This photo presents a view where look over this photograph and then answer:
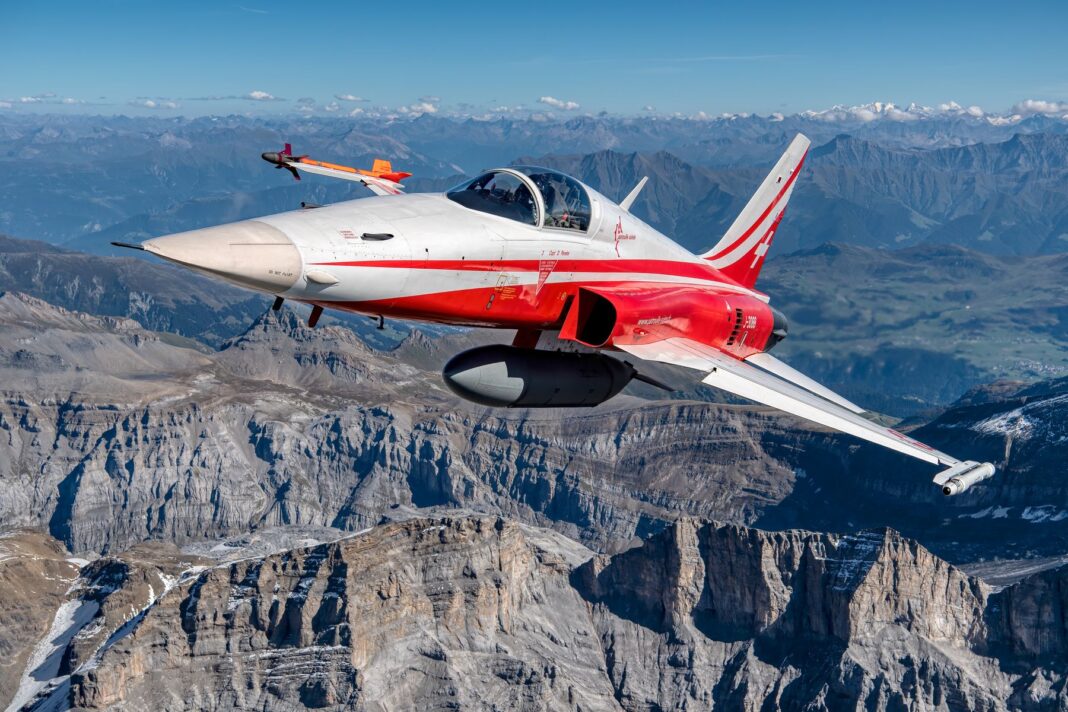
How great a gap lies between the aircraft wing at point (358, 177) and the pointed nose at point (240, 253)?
1729 cm

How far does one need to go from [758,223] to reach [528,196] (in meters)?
18.1

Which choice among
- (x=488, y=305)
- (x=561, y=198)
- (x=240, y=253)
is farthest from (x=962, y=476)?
(x=240, y=253)

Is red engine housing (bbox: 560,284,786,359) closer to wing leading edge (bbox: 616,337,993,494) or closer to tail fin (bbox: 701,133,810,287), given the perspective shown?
wing leading edge (bbox: 616,337,993,494)

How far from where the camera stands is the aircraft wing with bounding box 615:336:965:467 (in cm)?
2969

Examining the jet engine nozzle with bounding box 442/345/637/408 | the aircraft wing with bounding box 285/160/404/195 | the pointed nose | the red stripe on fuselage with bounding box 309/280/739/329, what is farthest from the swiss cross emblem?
the aircraft wing with bounding box 285/160/404/195

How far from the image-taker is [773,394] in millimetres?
31047

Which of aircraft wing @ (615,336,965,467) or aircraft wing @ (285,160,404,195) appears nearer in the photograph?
aircraft wing @ (615,336,965,467)

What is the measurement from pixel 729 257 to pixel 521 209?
16.7 meters

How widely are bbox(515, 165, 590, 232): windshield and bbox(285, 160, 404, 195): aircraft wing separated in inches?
429

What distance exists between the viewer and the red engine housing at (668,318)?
103ft

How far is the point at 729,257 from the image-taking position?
44.6 metres

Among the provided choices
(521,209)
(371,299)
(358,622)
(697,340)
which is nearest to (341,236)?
(371,299)

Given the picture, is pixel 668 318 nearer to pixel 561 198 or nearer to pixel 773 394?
pixel 773 394

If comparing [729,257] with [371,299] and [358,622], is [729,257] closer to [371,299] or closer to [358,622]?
[371,299]
